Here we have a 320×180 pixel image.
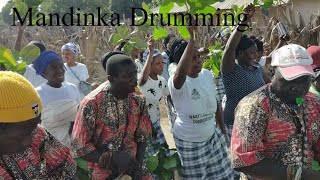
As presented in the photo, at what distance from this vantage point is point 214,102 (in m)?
4.69

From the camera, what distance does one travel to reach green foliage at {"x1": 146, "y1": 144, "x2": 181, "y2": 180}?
4.40m

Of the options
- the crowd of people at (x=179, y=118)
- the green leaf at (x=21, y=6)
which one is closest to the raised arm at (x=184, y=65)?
the crowd of people at (x=179, y=118)

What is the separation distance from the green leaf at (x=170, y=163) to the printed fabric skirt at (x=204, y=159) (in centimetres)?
10

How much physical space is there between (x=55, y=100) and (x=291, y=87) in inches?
93.0

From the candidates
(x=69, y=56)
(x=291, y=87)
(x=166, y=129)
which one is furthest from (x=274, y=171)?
(x=166, y=129)

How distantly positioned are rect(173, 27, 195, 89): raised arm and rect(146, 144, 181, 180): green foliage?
0.67 meters

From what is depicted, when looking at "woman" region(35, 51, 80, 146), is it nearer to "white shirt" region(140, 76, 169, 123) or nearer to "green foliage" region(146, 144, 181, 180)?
"green foliage" region(146, 144, 181, 180)

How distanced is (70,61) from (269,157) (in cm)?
395

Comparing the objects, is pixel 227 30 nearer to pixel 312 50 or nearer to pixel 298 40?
pixel 312 50

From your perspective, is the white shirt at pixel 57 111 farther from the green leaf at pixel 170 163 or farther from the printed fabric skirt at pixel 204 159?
the printed fabric skirt at pixel 204 159

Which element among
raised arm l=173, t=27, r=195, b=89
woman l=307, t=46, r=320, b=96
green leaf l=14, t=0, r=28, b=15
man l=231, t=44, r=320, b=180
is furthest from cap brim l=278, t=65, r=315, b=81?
green leaf l=14, t=0, r=28, b=15

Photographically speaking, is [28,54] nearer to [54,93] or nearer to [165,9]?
[54,93]

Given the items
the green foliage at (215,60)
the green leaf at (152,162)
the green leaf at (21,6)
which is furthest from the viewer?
the green foliage at (215,60)

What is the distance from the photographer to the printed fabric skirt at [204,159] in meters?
4.66
